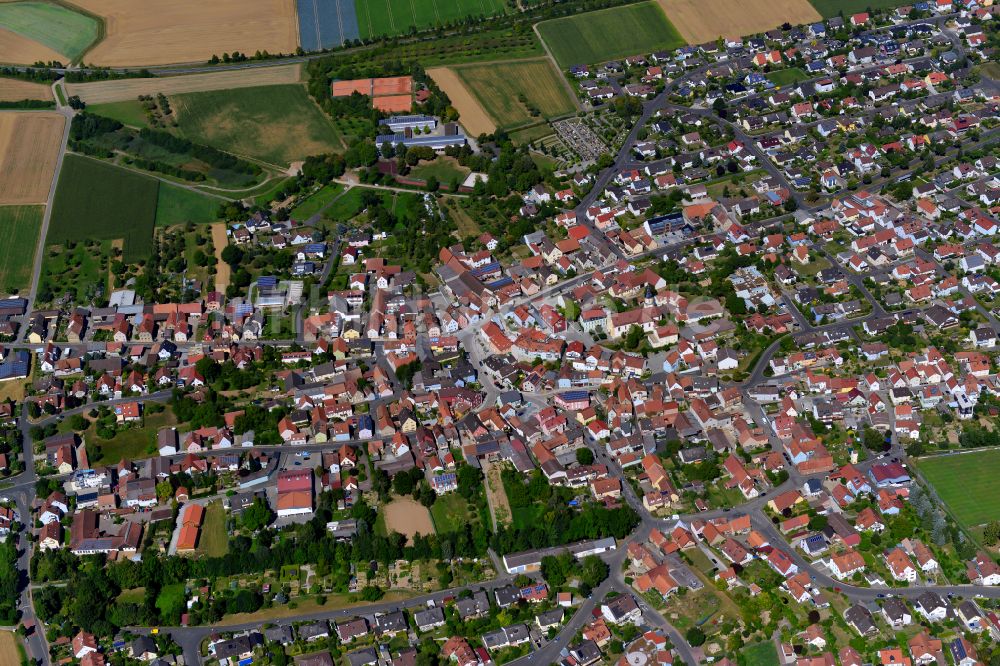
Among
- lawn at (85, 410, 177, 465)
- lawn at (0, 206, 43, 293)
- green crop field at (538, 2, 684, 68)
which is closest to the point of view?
lawn at (85, 410, 177, 465)

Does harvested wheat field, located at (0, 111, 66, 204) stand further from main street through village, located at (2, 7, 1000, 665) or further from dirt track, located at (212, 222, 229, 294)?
dirt track, located at (212, 222, 229, 294)

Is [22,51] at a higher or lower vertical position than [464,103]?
higher

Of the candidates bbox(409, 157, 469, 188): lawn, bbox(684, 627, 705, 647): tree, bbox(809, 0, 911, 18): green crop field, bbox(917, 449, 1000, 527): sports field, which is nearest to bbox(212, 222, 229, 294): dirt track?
bbox(409, 157, 469, 188): lawn

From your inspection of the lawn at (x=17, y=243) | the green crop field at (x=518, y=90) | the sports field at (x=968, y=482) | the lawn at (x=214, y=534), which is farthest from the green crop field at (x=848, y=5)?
the lawn at (x=214, y=534)

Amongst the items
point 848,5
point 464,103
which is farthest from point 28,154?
point 848,5

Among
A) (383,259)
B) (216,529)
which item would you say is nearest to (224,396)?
(216,529)

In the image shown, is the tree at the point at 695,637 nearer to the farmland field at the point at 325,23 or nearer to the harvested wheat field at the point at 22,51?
the farmland field at the point at 325,23

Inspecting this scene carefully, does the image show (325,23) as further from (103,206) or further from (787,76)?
(787,76)
